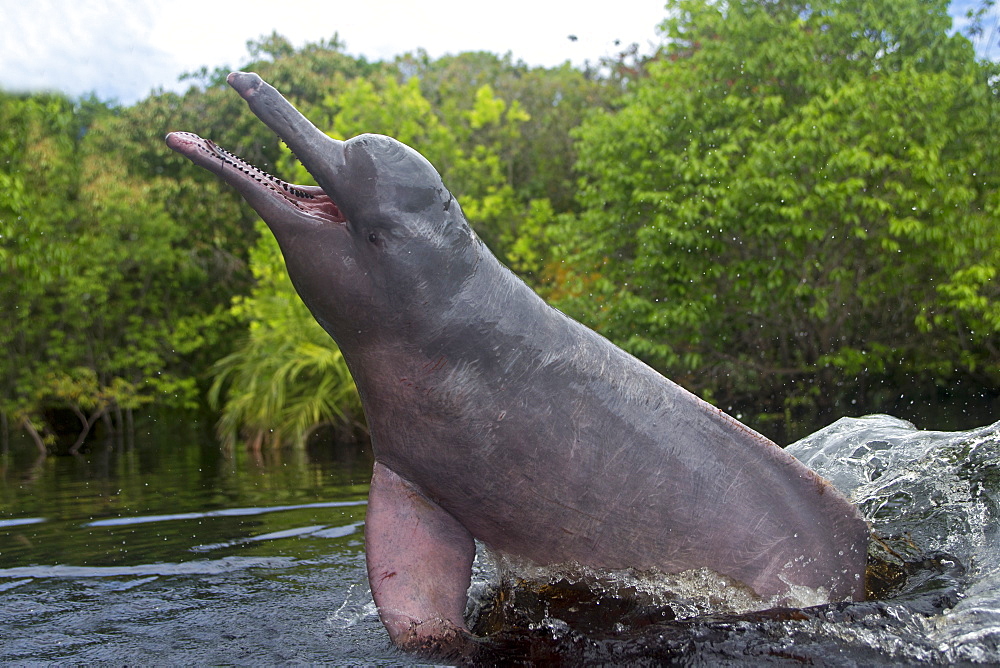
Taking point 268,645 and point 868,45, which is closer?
point 268,645

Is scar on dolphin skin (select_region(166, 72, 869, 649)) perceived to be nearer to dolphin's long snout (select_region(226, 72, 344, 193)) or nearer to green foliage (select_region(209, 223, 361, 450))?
dolphin's long snout (select_region(226, 72, 344, 193))

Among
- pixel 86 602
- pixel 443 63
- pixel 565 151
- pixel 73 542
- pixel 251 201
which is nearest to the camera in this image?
pixel 251 201

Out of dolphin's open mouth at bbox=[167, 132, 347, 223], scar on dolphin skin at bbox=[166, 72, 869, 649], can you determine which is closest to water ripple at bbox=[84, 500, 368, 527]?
scar on dolphin skin at bbox=[166, 72, 869, 649]

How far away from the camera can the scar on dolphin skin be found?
9.95 feet

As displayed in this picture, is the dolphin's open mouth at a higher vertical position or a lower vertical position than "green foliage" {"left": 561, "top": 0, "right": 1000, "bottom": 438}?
lower

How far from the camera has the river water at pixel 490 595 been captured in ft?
11.0

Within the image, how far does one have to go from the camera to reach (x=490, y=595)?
4.27 metres

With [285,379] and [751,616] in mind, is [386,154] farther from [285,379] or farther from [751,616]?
[285,379]

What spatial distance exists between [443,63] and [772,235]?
17.0 meters

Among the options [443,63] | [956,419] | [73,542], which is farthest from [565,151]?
[73,542]

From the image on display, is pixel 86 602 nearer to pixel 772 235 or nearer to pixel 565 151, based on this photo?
pixel 772 235

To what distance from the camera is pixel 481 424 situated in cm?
324

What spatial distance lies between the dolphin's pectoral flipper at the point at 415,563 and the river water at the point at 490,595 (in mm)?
135

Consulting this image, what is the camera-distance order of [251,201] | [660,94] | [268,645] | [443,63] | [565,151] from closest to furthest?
[251,201]
[268,645]
[660,94]
[565,151]
[443,63]
